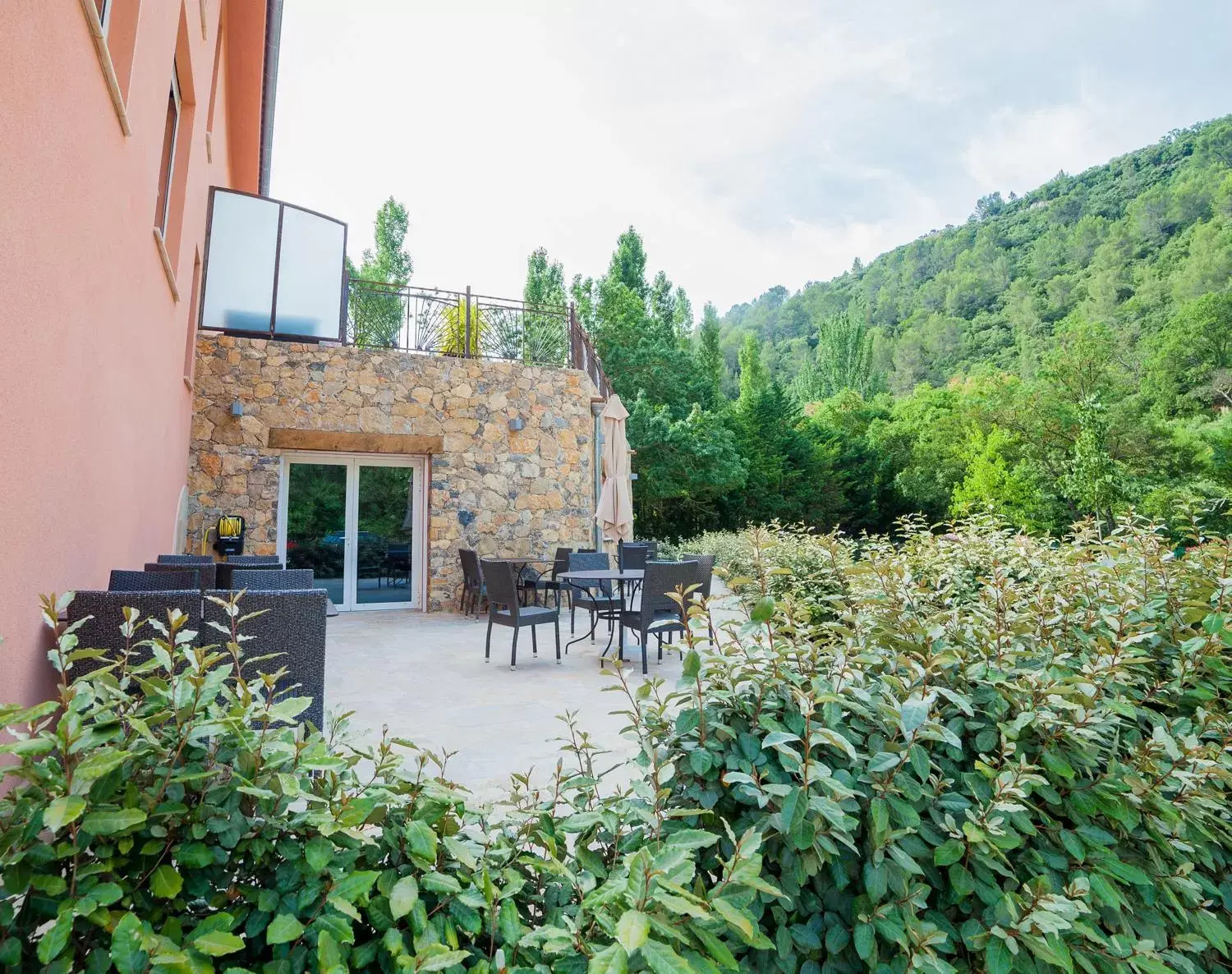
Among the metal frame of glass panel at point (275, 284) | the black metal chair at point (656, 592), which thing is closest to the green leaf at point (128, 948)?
the black metal chair at point (656, 592)

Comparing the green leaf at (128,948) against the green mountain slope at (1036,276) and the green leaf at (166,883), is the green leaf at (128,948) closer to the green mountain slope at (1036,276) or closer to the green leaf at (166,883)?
the green leaf at (166,883)

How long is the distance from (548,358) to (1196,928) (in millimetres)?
9913

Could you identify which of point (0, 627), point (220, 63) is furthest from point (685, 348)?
point (0, 627)

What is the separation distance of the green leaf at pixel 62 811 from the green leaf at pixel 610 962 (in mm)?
638

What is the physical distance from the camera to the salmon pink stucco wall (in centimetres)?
210

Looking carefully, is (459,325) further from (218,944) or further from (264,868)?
(218,944)

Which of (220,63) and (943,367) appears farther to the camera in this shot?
(943,367)

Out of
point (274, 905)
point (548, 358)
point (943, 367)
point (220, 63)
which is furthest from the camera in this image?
point (943, 367)

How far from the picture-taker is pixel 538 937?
3.13ft

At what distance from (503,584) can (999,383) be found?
28.5m

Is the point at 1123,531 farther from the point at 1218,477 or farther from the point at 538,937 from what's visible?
the point at 1218,477

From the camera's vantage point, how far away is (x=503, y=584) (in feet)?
18.2

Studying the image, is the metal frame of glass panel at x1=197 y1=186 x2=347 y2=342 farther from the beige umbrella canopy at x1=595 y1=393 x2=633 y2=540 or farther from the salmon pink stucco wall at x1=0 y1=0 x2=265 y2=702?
the beige umbrella canopy at x1=595 y1=393 x2=633 y2=540

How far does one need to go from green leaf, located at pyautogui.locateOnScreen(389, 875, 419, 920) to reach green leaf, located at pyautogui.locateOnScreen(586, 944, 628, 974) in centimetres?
26
